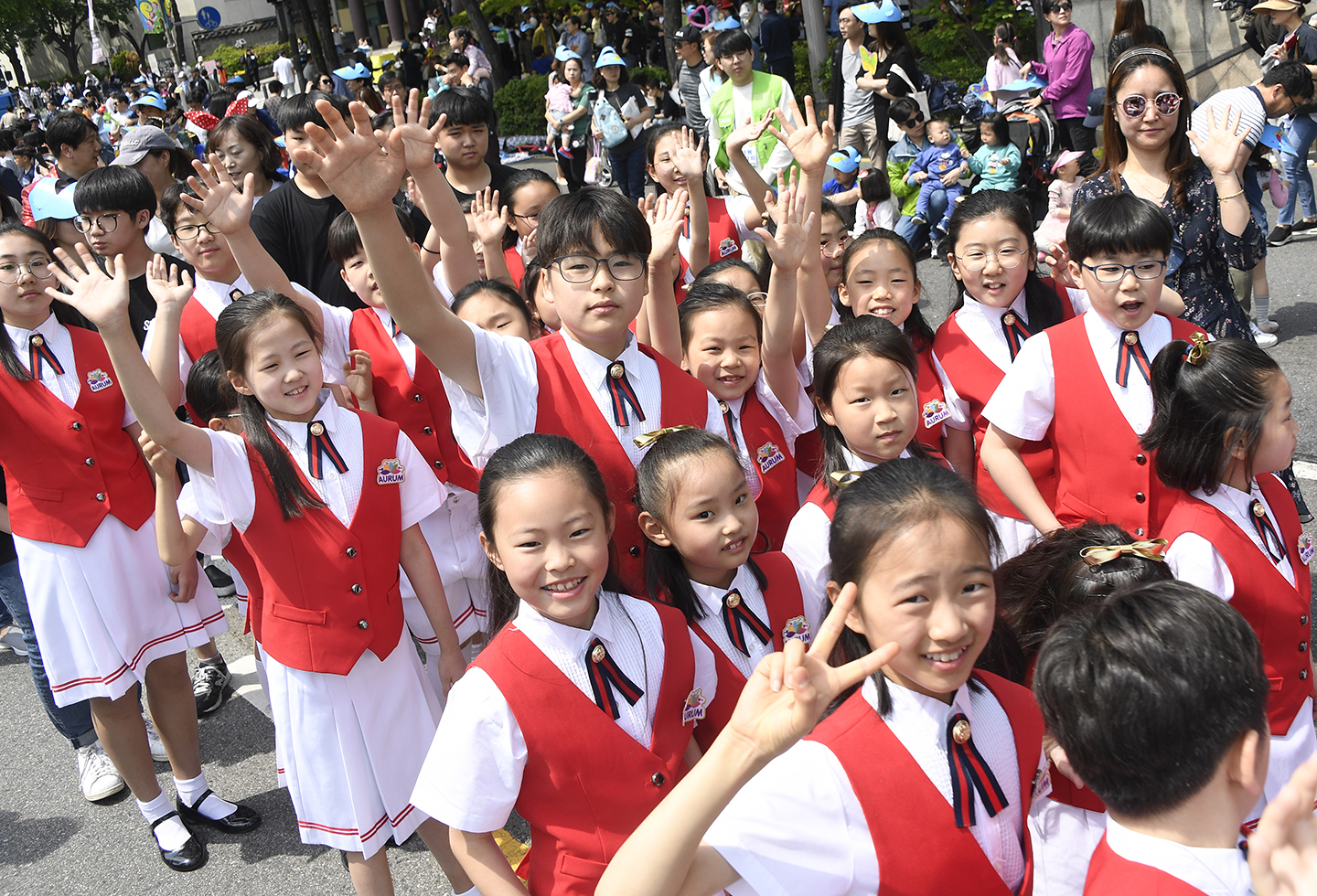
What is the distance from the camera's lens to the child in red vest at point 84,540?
9.79 feet

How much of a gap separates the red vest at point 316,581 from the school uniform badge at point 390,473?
6cm

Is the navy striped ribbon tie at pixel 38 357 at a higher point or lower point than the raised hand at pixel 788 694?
higher

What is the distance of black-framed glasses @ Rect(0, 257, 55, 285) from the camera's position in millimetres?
2988

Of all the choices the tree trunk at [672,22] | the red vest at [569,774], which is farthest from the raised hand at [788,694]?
the tree trunk at [672,22]

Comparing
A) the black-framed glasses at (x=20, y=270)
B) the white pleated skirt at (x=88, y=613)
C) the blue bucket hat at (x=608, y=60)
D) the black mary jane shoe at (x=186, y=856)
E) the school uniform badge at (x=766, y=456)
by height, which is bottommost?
the black mary jane shoe at (x=186, y=856)

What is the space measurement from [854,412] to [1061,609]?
684mm

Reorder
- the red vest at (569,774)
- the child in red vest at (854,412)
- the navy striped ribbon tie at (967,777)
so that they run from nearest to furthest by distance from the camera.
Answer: the navy striped ribbon tie at (967,777) → the red vest at (569,774) → the child in red vest at (854,412)

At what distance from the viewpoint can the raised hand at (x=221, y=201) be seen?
9.62ft

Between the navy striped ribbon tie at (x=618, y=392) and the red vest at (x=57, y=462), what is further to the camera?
the red vest at (x=57, y=462)

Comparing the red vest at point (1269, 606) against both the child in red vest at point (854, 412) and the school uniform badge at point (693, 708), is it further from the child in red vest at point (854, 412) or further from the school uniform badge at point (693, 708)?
the school uniform badge at point (693, 708)

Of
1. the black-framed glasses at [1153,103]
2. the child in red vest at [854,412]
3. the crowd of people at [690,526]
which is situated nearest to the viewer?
the crowd of people at [690,526]

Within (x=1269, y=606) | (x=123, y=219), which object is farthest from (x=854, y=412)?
(x=123, y=219)

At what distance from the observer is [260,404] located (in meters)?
2.52

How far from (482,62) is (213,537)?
1499 cm
